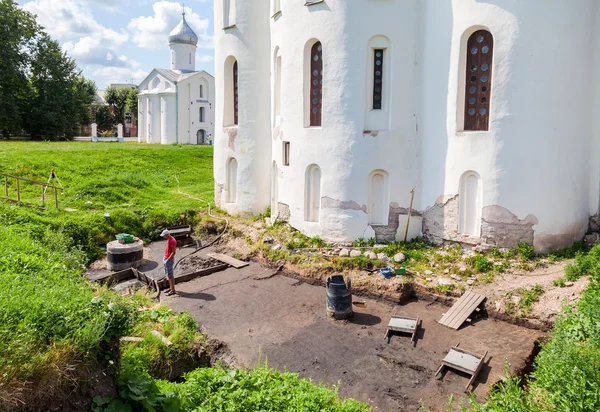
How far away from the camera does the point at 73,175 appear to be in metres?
21.8

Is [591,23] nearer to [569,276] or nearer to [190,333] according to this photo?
[569,276]

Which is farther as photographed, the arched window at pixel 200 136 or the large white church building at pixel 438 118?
the arched window at pixel 200 136

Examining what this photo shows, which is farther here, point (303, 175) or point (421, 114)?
point (303, 175)

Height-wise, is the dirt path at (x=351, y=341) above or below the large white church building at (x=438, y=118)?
below

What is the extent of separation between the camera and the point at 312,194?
1460cm

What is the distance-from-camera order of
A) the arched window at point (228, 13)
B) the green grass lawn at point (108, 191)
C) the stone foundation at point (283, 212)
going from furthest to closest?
1. the arched window at point (228, 13)
2. the stone foundation at point (283, 212)
3. the green grass lawn at point (108, 191)

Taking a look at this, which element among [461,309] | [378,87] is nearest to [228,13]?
[378,87]

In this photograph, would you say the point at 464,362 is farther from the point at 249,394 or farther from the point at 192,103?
the point at 192,103

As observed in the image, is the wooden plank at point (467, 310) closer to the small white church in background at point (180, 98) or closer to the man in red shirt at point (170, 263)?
the man in red shirt at point (170, 263)

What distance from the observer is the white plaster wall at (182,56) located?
4366 cm

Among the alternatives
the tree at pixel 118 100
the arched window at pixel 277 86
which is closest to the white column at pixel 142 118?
the tree at pixel 118 100

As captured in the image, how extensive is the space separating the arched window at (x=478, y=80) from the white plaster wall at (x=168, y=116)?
34116mm

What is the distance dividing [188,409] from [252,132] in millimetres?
13070

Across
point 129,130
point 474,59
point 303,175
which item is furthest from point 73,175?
point 129,130
